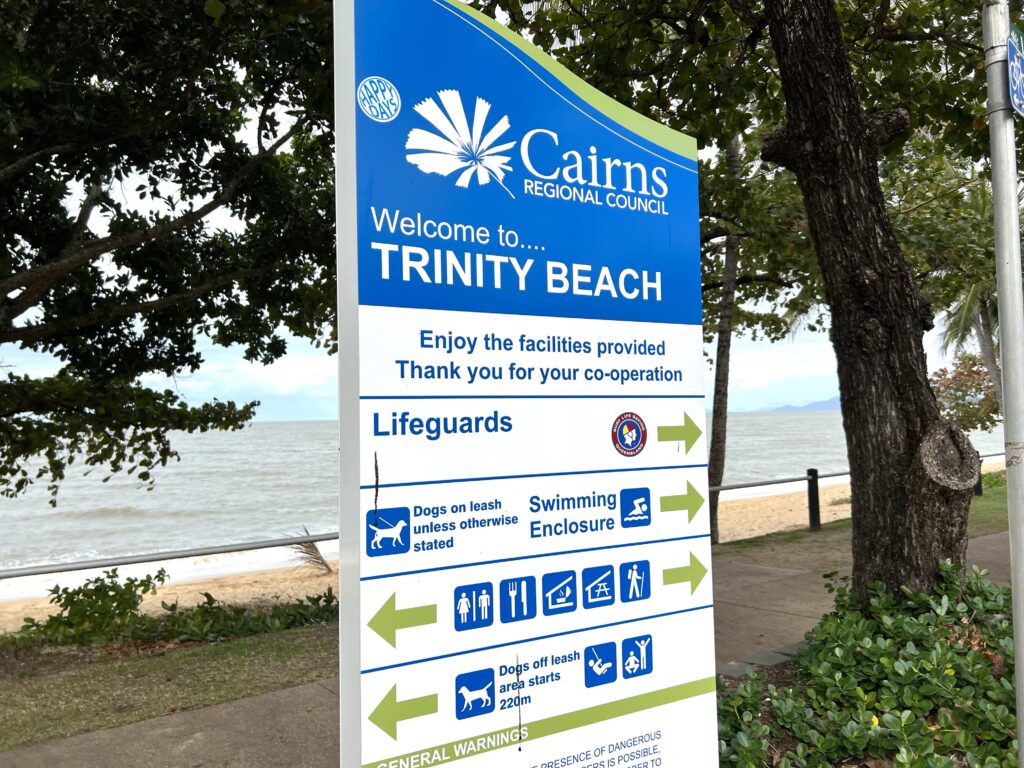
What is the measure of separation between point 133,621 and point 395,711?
6286 millimetres

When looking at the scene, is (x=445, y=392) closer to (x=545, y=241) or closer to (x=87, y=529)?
(x=545, y=241)

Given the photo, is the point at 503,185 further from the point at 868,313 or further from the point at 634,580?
the point at 868,313

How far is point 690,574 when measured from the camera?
10.3 feet

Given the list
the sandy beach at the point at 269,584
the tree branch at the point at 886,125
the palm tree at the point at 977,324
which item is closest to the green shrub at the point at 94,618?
the sandy beach at the point at 269,584

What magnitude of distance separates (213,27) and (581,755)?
623cm

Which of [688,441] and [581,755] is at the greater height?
[688,441]

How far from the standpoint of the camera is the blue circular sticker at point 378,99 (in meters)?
2.42

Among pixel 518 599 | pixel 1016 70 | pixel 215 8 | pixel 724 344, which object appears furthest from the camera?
pixel 724 344

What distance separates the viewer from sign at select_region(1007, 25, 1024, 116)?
10.6 ft

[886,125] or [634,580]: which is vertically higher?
[886,125]

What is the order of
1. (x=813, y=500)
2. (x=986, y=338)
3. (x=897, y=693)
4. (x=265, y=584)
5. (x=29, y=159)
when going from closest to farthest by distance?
(x=897, y=693)
(x=29, y=159)
(x=813, y=500)
(x=265, y=584)
(x=986, y=338)

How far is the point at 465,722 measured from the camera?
2.56 m

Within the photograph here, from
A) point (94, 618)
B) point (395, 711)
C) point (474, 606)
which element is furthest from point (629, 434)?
point (94, 618)

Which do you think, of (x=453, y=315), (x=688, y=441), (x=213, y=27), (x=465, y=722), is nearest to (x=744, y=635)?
(x=688, y=441)
